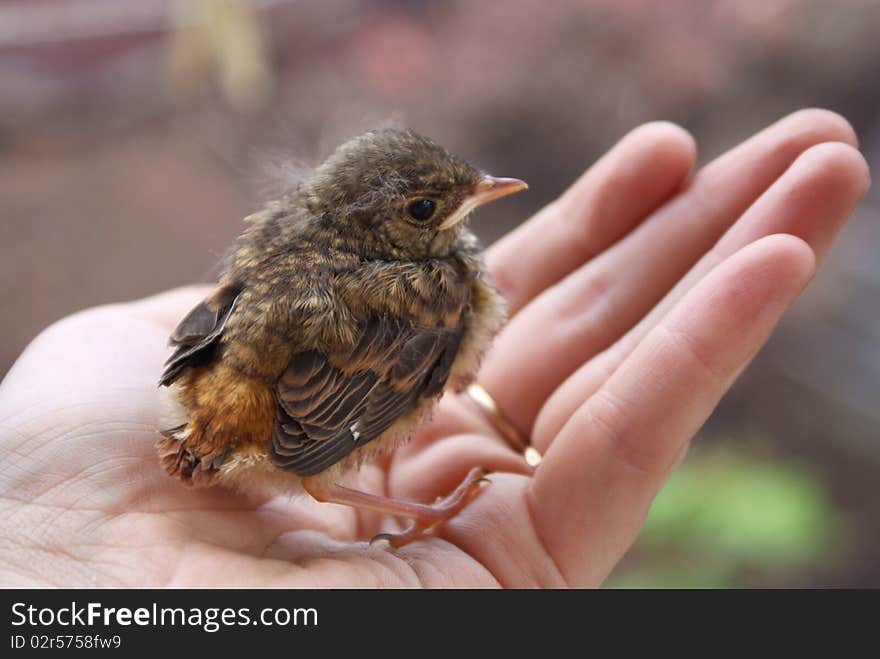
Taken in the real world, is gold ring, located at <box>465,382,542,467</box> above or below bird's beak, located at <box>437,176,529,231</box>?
below

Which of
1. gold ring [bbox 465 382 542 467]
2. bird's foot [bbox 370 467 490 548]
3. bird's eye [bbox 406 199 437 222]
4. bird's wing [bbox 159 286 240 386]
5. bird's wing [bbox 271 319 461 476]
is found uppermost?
bird's eye [bbox 406 199 437 222]

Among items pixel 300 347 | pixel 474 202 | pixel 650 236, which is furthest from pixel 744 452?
pixel 300 347

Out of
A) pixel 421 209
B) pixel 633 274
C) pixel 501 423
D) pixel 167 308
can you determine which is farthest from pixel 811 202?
pixel 167 308

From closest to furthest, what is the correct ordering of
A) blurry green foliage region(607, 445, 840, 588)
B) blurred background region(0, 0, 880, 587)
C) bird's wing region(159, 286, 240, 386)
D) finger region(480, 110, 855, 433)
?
1. bird's wing region(159, 286, 240, 386)
2. finger region(480, 110, 855, 433)
3. blurry green foliage region(607, 445, 840, 588)
4. blurred background region(0, 0, 880, 587)

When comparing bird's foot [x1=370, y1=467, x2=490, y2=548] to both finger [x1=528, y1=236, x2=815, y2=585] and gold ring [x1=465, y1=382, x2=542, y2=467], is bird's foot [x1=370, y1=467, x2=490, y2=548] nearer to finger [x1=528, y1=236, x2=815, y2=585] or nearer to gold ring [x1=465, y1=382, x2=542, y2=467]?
finger [x1=528, y1=236, x2=815, y2=585]

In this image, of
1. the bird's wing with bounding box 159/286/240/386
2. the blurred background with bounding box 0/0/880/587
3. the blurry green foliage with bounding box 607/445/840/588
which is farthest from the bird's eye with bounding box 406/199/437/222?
the blurry green foliage with bounding box 607/445/840/588
